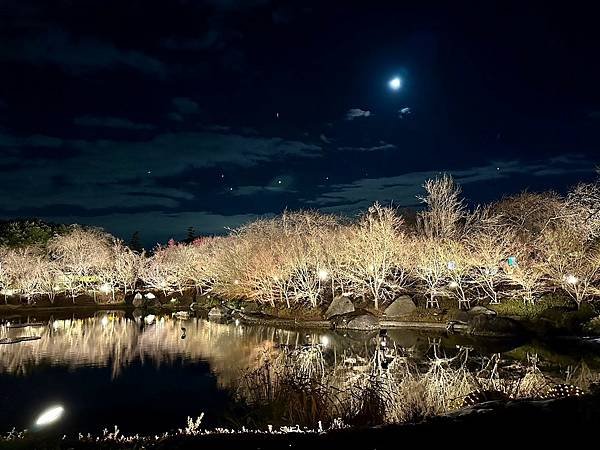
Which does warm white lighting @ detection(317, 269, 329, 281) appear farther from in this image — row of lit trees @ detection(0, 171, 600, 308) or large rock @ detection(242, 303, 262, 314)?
large rock @ detection(242, 303, 262, 314)

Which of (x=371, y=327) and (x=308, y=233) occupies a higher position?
(x=308, y=233)

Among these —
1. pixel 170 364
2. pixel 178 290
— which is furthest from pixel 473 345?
pixel 178 290

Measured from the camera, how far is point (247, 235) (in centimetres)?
5300

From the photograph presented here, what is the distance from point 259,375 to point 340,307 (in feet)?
76.8

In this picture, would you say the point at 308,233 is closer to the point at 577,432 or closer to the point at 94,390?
the point at 94,390

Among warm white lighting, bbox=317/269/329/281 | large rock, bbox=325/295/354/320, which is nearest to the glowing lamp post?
large rock, bbox=325/295/354/320

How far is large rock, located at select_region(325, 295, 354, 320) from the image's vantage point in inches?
1469

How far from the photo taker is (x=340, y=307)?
Answer: 3759cm

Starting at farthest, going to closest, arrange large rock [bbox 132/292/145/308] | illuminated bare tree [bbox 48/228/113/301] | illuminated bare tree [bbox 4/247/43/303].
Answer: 1. illuminated bare tree [bbox 48/228/113/301]
2. large rock [bbox 132/292/145/308]
3. illuminated bare tree [bbox 4/247/43/303]

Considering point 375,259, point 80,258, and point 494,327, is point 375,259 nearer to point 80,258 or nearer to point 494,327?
point 494,327

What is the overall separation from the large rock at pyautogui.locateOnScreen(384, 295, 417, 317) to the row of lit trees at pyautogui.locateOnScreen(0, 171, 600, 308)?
1.88 metres

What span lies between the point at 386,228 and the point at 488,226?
42.1ft

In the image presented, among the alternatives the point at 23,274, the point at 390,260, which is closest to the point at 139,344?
the point at 390,260

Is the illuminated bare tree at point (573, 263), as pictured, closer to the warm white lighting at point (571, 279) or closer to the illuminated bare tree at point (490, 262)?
the warm white lighting at point (571, 279)
